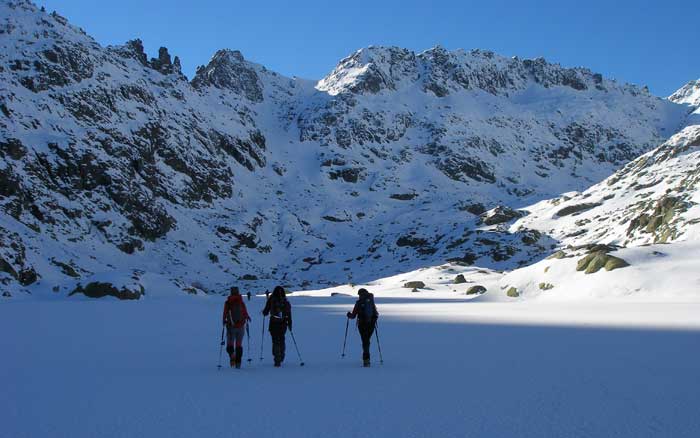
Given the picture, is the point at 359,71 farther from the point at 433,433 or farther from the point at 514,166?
the point at 433,433

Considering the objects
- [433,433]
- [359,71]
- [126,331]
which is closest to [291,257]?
[126,331]

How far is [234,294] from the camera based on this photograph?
12.4m

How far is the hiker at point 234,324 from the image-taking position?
11.9m

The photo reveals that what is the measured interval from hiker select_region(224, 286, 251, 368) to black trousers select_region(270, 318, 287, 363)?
25.9 inches

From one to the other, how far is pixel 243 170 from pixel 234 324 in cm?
10588

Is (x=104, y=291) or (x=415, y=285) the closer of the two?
(x=104, y=291)

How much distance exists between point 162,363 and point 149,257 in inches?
2614

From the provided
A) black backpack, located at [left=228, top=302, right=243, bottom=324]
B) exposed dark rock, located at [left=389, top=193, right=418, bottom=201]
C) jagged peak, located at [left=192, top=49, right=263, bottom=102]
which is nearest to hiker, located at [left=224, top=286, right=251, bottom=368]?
black backpack, located at [left=228, top=302, right=243, bottom=324]

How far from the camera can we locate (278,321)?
12266 millimetres

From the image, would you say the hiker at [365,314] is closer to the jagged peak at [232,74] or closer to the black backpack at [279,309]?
the black backpack at [279,309]

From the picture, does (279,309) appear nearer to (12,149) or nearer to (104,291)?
(104,291)

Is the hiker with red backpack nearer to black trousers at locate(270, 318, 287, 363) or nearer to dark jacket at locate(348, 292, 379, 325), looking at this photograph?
dark jacket at locate(348, 292, 379, 325)

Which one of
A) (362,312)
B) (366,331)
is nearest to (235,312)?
(362,312)

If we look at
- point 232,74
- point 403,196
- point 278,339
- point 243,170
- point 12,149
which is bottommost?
point 278,339
